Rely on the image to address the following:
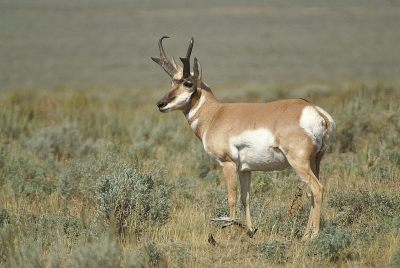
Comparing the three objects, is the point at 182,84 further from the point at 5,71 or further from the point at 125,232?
the point at 5,71

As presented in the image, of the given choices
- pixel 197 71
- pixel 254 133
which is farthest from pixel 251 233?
pixel 197 71

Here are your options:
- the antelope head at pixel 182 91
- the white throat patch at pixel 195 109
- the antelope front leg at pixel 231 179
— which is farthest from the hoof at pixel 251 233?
the antelope head at pixel 182 91

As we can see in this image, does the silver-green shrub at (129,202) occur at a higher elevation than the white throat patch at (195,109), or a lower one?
lower

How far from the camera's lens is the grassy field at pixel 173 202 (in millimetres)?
4766

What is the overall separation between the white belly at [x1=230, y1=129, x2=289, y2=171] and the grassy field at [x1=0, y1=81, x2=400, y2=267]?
2.17ft

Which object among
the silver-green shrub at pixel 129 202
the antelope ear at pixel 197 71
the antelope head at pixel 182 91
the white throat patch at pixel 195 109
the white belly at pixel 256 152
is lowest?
the silver-green shrub at pixel 129 202

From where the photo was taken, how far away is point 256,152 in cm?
558

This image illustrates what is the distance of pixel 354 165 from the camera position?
841cm

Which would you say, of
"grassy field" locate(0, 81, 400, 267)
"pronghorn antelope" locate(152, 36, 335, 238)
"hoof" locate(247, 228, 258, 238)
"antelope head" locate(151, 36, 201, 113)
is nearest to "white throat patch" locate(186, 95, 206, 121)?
"pronghorn antelope" locate(152, 36, 335, 238)

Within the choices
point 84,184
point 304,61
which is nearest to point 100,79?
point 304,61

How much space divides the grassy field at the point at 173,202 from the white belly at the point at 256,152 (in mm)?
661

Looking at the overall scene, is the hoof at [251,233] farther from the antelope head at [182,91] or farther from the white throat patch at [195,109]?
the antelope head at [182,91]

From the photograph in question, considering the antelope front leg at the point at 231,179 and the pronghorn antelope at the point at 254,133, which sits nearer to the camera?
the pronghorn antelope at the point at 254,133

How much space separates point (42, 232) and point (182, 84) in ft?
8.77
